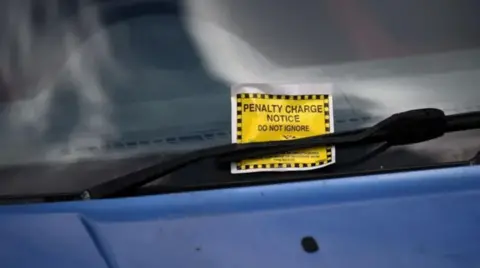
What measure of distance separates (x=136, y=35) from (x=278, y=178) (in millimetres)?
397

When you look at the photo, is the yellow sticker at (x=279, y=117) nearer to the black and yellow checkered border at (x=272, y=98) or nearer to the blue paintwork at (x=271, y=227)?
the black and yellow checkered border at (x=272, y=98)

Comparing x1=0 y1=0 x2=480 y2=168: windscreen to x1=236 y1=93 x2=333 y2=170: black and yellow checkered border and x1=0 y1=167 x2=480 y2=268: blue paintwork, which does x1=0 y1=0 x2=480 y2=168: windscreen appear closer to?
x1=236 y1=93 x2=333 y2=170: black and yellow checkered border

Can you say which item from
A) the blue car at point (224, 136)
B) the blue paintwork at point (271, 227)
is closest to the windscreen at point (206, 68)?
the blue car at point (224, 136)

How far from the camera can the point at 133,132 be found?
157 cm

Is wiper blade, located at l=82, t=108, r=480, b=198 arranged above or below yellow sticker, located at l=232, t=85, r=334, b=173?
below

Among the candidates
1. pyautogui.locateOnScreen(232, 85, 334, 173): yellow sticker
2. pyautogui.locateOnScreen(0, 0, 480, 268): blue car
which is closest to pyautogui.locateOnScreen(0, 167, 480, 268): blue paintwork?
pyautogui.locateOnScreen(0, 0, 480, 268): blue car

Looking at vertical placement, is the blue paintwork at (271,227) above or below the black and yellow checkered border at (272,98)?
below

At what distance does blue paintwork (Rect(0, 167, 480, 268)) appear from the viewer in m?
1.32

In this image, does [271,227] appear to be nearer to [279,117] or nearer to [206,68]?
[279,117]

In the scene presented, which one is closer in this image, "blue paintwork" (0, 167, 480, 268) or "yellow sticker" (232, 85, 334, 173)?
"blue paintwork" (0, 167, 480, 268)

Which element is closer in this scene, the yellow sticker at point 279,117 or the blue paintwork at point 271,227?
the blue paintwork at point 271,227

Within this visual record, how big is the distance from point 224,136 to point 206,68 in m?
0.14

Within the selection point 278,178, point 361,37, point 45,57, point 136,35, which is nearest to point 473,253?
point 278,178

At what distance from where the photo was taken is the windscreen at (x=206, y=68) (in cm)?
155
